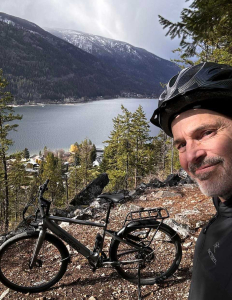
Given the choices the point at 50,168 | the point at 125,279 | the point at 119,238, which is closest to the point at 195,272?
the point at 119,238

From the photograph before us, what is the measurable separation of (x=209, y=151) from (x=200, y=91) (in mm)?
449

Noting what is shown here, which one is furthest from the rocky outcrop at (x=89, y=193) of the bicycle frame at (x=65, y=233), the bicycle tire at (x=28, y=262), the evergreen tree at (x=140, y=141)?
the evergreen tree at (x=140, y=141)

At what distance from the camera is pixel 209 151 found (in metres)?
1.07

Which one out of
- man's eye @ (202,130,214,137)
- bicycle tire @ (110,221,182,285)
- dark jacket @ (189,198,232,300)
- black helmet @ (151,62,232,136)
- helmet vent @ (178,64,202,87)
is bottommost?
bicycle tire @ (110,221,182,285)

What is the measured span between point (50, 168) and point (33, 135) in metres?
51.7

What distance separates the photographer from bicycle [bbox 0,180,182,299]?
2.97 metres

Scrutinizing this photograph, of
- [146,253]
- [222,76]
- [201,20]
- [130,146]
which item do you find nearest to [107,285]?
[146,253]

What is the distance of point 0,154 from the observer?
1723 centimetres

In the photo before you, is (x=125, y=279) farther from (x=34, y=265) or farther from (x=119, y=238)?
(x=34, y=265)

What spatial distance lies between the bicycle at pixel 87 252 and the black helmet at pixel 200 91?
1.85m

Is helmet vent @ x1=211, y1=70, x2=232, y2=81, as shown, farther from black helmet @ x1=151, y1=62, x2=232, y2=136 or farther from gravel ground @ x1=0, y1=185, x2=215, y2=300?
gravel ground @ x1=0, y1=185, x2=215, y2=300

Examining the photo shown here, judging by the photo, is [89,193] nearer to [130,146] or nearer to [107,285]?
[107,285]

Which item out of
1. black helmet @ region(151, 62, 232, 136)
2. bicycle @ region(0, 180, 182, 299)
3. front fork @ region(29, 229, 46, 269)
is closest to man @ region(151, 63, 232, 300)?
black helmet @ region(151, 62, 232, 136)

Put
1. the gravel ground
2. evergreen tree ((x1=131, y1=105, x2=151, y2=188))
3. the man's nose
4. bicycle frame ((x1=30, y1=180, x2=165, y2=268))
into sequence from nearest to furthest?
the man's nose, bicycle frame ((x1=30, y1=180, x2=165, y2=268)), the gravel ground, evergreen tree ((x1=131, y1=105, x2=151, y2=188))
